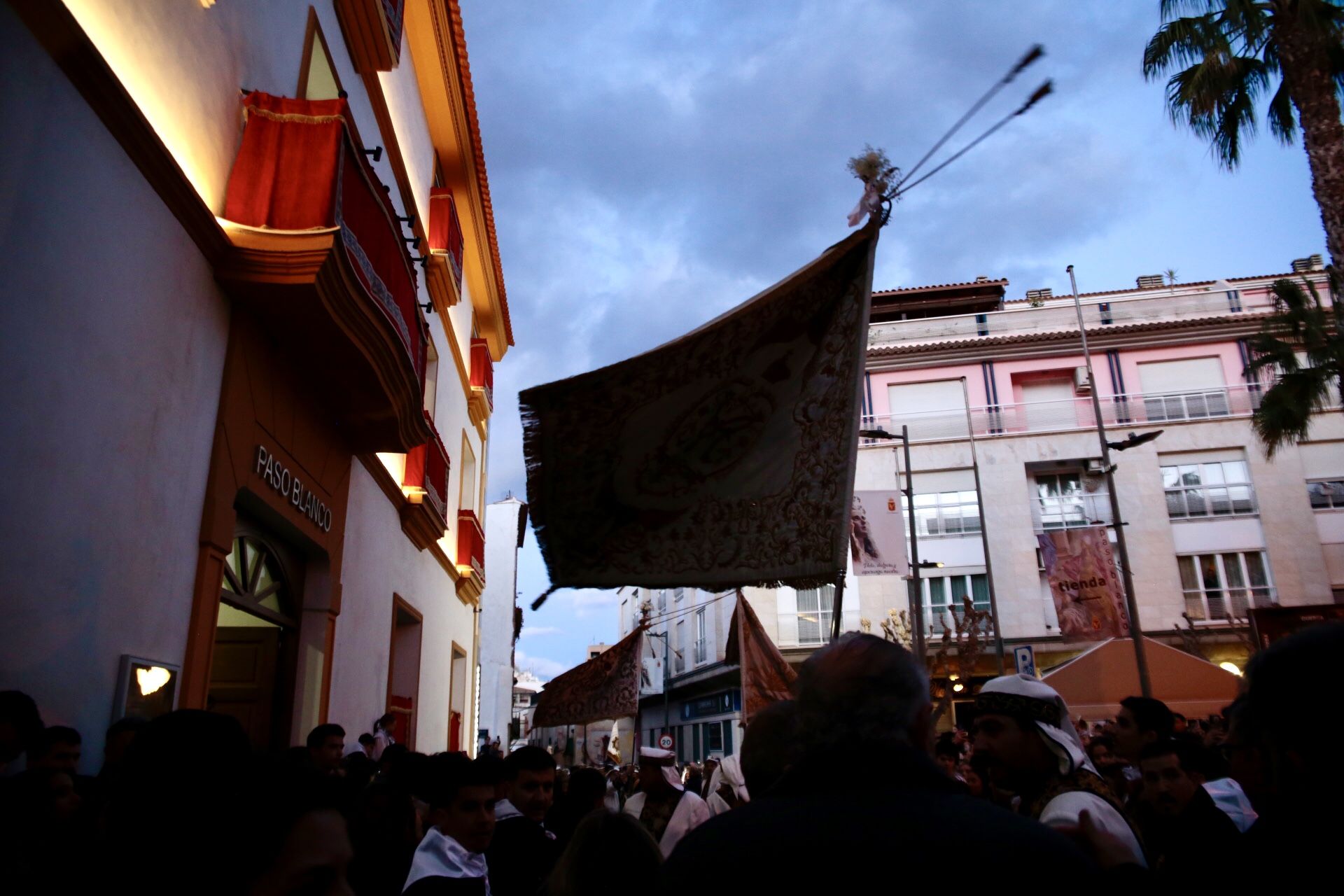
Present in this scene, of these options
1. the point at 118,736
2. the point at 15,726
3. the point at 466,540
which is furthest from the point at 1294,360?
the point at 15,726

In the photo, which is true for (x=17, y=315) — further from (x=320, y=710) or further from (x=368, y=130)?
(x=368, y=130)

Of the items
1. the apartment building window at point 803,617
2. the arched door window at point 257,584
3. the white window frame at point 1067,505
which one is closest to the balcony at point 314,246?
the arched door window at point 257,584

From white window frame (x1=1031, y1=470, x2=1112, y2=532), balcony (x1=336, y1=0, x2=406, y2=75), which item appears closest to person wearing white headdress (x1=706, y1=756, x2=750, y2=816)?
balcony (x1=336, y1=0, x2=406, y2=75)

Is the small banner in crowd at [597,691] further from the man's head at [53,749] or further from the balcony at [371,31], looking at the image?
the man's head at [53,749]

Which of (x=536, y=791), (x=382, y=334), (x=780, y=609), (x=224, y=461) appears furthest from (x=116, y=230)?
(x=780, y=609)

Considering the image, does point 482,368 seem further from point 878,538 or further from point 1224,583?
point 1224,583

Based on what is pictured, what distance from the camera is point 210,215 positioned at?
619 centimetres

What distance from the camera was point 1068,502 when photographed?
103 ft

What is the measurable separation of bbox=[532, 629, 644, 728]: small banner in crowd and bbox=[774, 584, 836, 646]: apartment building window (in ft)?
66.1

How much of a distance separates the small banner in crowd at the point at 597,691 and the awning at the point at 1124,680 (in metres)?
5.36

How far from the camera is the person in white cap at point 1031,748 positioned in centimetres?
356

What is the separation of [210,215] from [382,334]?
217 cm

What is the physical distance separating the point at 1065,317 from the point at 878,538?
14.9 m

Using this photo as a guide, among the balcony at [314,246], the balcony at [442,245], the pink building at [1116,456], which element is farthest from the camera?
the pink building at [1116,456]
